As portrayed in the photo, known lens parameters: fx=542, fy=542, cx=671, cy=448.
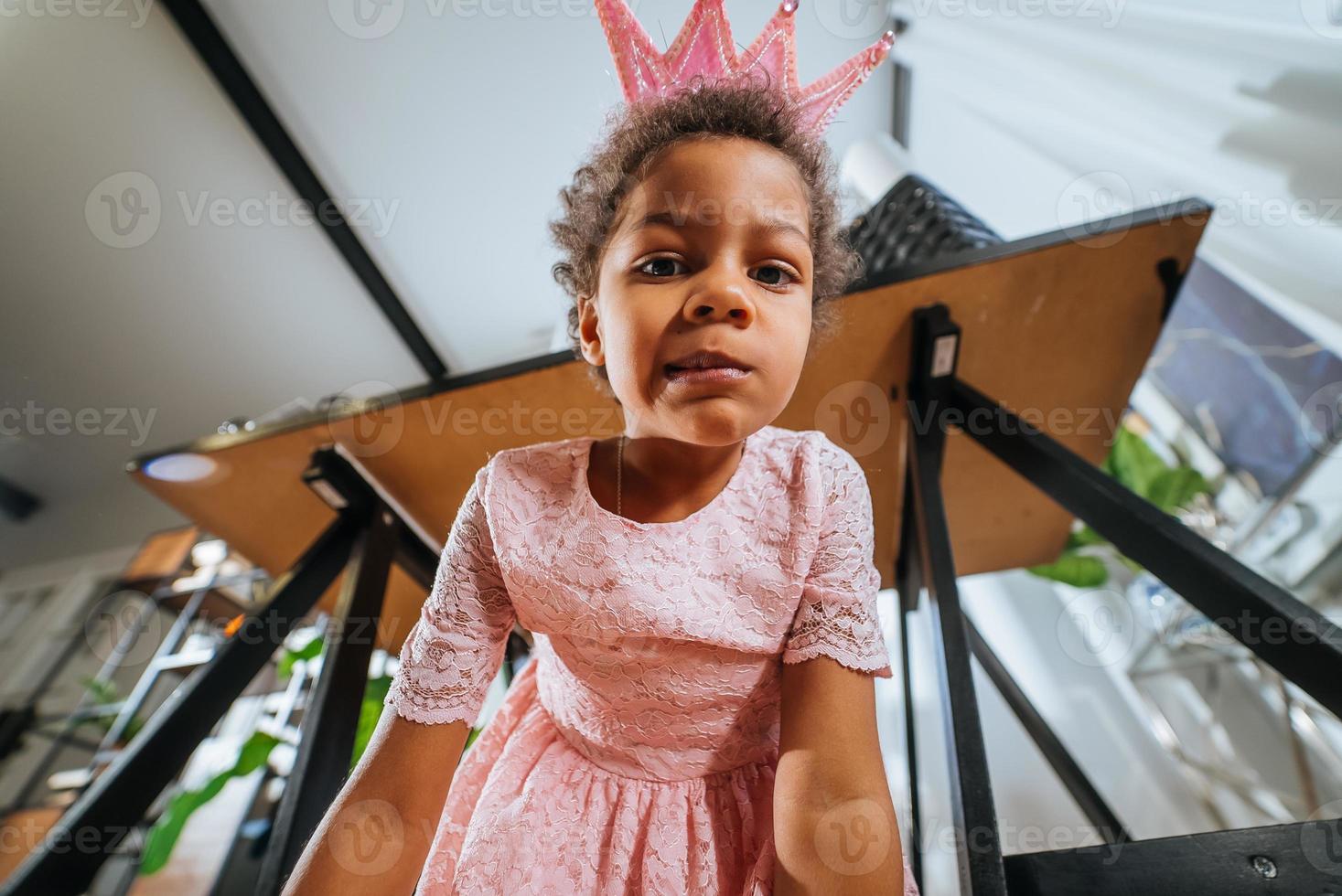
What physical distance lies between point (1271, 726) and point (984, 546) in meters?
0.85

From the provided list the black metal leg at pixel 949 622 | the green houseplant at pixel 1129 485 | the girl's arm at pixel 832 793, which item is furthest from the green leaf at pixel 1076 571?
the girl's arm at pixel 832 793

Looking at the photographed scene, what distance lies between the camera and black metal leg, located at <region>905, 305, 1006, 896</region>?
0.41 metres

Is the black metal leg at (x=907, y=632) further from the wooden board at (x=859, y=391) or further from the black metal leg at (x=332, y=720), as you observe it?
the black metal leg at (x=332, y=720)

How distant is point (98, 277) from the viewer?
90 centimetres

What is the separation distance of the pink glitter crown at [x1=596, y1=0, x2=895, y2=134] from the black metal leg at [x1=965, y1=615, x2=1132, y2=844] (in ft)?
3.19

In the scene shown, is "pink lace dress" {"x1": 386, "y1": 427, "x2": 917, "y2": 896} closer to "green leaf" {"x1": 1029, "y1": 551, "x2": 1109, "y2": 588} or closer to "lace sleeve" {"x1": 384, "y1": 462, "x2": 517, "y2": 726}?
"lace sleeve" {"x1": 384, "y1": 462, "x2": 517, "y2": 726}

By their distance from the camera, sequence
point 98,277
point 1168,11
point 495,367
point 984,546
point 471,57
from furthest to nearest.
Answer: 1. point 471,57
2. point 984,546
3. point 1168,11
4. point 98,277
5. point 495,367

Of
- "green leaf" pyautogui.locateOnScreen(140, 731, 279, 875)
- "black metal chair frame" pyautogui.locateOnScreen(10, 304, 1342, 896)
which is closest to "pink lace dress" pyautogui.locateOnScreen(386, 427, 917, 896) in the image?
"black metal chair frame" pyautogui.locateOnScreen(10, 304, 1342, 896)

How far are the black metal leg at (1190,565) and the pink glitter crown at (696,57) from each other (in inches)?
17.5

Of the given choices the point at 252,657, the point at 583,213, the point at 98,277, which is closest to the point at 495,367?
the point at 583,213

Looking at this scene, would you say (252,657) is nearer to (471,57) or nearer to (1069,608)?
(471,57)

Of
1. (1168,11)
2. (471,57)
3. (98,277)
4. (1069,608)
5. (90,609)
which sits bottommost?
(90,609)

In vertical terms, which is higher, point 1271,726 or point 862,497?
point 1271,726

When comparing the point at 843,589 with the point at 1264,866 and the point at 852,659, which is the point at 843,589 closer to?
the point at 852,659
